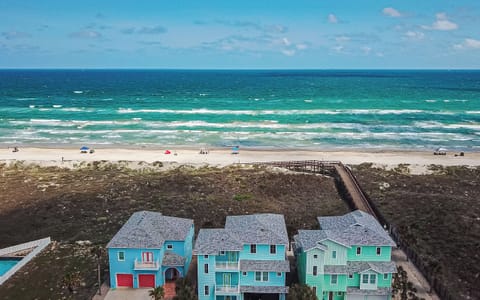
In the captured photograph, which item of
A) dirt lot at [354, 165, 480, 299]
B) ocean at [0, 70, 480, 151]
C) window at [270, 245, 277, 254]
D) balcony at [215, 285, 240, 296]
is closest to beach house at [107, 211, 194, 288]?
balcony at [215, 285, 240, 296]

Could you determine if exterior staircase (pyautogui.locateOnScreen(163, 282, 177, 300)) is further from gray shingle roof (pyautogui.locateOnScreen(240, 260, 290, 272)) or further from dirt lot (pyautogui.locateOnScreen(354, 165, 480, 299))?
dirt lot (pyautogui.locateOnScreen(354, 165, 480, 299))

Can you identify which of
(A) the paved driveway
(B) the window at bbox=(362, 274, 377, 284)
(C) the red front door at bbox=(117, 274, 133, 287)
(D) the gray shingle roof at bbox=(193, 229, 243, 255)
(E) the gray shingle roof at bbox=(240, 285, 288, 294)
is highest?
(D) the gray shingle roof at bbox=(193, 229, 243, 255)

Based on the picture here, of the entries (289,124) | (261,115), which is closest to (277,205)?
(289,124)

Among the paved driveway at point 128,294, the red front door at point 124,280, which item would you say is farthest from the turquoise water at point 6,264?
the red front door at point 124,280

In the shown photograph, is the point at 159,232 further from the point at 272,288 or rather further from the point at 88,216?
the point at 88,216

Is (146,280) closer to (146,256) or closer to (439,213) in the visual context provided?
(146,256)

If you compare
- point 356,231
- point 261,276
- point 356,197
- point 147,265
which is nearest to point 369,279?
point 356,231
